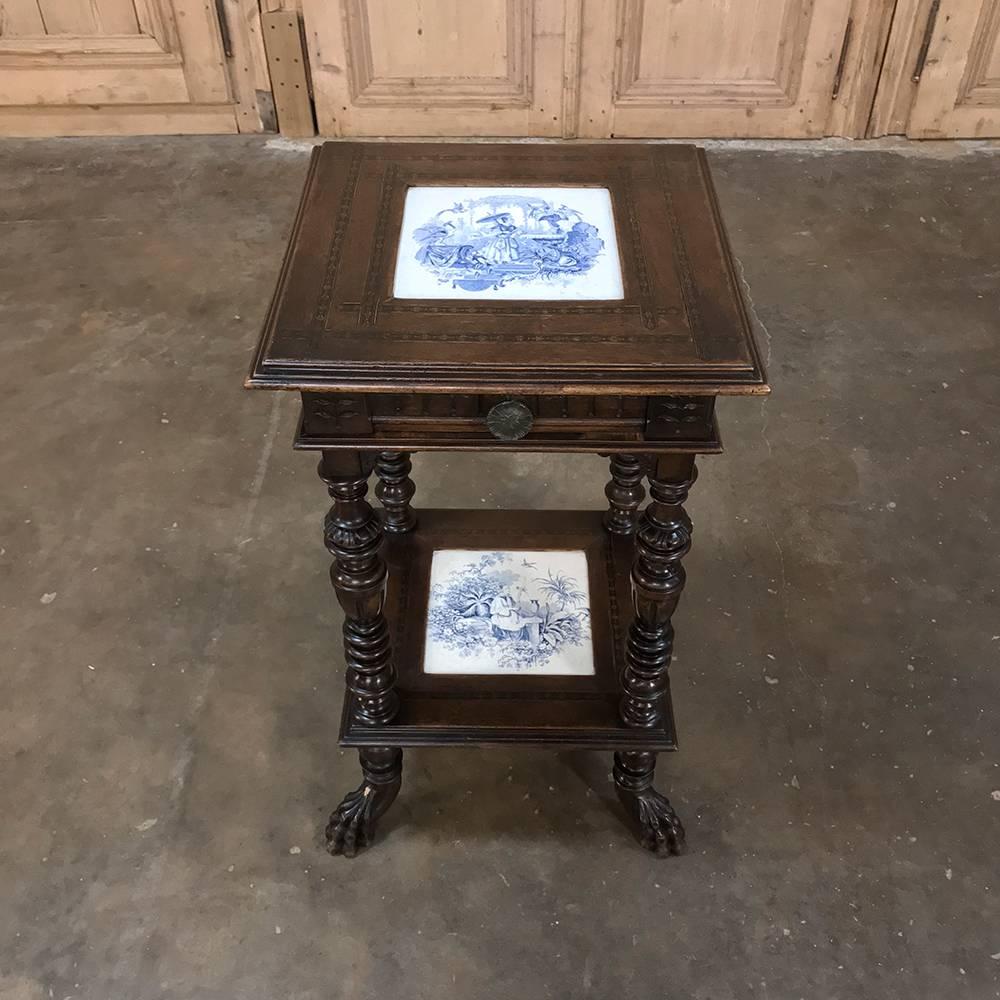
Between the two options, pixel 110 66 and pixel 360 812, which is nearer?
pixel 360 812

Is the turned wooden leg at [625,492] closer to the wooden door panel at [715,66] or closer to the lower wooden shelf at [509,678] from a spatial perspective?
the lower wooden shelf at [509,678]

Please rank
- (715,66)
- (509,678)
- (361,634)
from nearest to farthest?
1. (361,634)
2. (509,678)
3. (715,66)

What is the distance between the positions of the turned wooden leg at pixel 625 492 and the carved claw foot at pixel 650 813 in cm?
47

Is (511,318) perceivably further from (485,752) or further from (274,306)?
(485,752)

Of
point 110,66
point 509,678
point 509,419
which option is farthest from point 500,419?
point 110,66

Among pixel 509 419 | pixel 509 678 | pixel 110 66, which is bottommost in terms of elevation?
pixel 509 678

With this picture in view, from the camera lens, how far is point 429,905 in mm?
1919

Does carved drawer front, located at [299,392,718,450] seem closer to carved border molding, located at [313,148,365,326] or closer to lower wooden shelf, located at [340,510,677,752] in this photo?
carved border molding, located at [313,148,365,326]

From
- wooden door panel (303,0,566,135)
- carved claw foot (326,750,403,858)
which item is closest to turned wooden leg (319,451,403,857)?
carved claw foot (326,750,403,858)

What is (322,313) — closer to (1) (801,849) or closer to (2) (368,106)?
(1) (801,849)

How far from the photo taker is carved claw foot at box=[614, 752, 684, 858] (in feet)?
6.45

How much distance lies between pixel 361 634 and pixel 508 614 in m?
0.38

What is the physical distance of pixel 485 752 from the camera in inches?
85.3

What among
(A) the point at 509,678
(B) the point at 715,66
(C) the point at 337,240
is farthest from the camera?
(B) the point at 715,66
